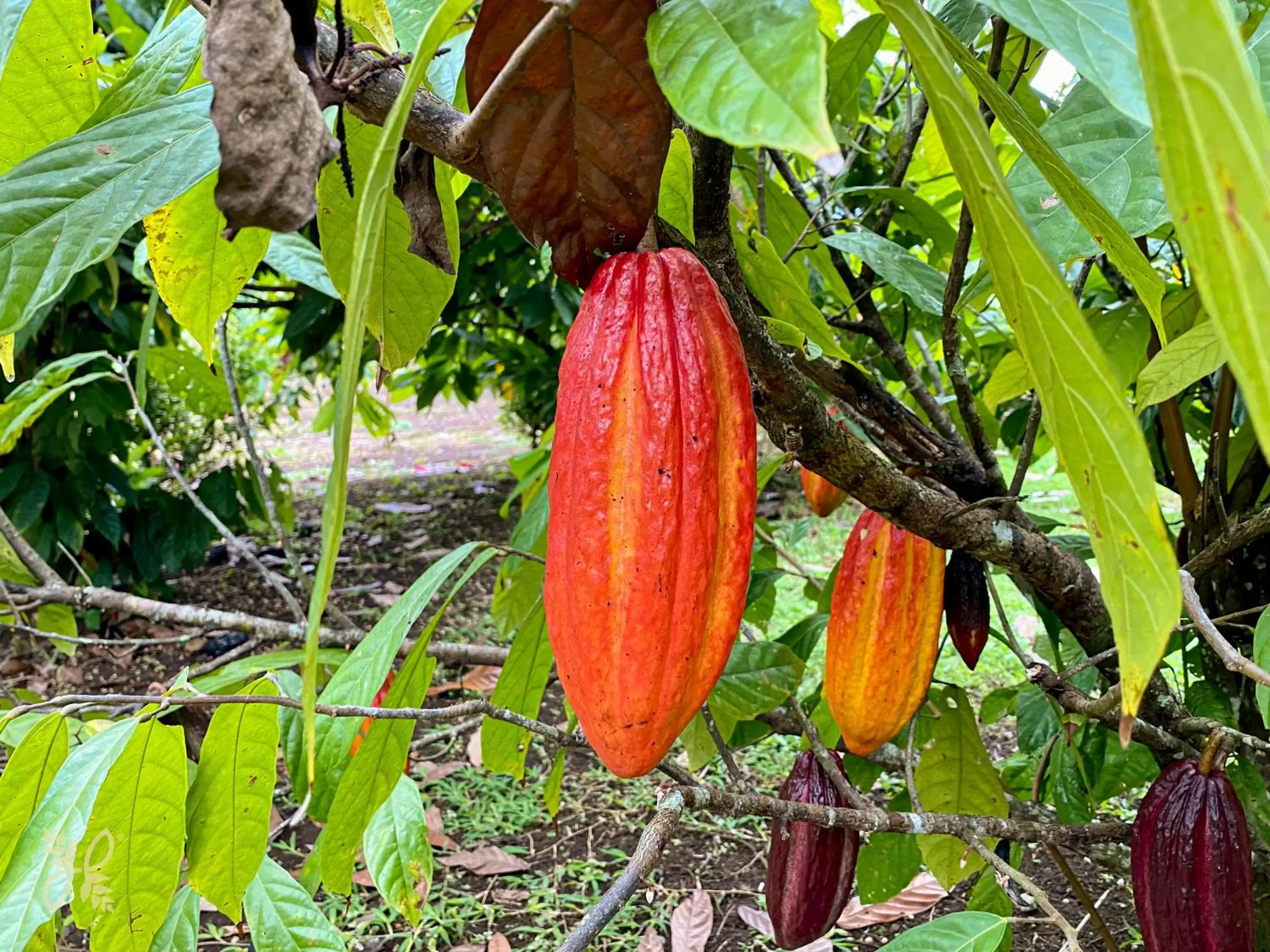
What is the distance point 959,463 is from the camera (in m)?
0.90

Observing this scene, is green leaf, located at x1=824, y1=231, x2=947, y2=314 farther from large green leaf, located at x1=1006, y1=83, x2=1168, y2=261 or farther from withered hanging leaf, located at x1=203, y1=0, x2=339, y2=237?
withered hanging leaf, located at x1=203, y1=0, x2=339, y2=237

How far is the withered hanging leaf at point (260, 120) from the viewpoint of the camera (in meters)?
0.31

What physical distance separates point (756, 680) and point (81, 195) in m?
0.76

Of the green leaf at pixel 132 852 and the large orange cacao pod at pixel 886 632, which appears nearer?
the green leaf at pixel 132 852

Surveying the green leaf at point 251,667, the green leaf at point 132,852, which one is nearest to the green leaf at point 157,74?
the green leaf at point 132,852

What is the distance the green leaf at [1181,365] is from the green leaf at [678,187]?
38 cm

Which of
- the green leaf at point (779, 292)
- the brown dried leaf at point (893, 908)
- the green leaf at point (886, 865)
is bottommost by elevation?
the brown dried leaf at point (893, 908)

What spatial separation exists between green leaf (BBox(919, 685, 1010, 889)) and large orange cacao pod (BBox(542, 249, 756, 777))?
0.78m

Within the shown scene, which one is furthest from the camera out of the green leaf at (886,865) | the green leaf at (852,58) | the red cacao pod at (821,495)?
the red cacao pod at (821,495)

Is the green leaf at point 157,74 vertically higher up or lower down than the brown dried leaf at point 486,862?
higher up

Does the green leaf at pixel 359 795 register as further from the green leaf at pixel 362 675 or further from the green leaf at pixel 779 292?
the green leaf at pixel 779 292

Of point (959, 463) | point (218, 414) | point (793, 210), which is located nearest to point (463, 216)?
point (218, 414)

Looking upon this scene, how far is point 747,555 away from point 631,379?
109 millimetres

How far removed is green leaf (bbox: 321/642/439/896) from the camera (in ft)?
2.46
